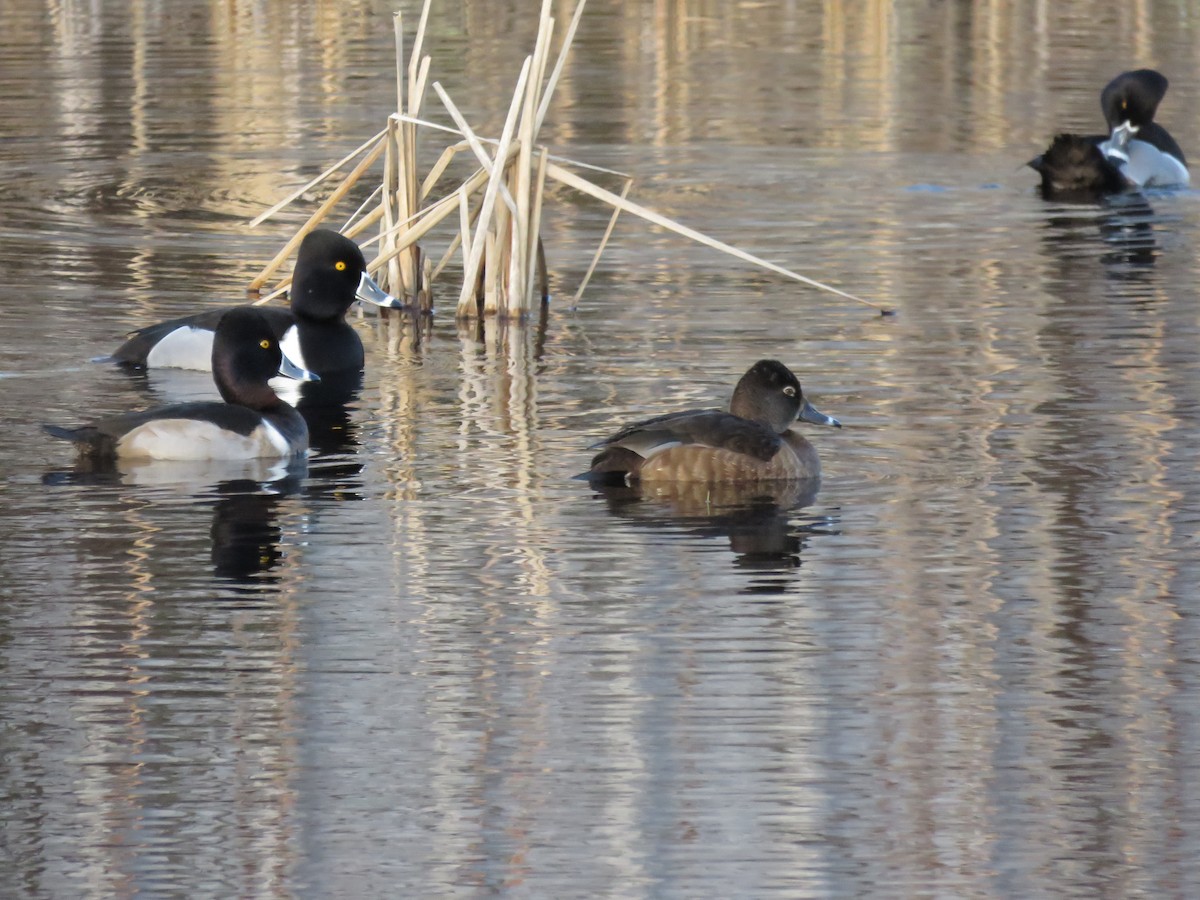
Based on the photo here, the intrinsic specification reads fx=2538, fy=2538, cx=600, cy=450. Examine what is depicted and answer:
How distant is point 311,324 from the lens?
14102 millimetres

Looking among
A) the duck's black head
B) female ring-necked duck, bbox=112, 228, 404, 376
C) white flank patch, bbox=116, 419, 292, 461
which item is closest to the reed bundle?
female ring-necked duck, bbox=112, 228, 404, 376

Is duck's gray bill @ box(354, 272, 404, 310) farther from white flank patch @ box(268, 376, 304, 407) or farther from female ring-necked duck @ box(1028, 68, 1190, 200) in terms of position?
female ring-necked duck @ box(1028, 68, 1190, 200)

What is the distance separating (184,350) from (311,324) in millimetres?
805

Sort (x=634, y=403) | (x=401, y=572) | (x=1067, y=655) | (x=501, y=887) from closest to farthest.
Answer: (x=501, y=887) → (x=1067, y=655) → (x=401, y=572) → (x=634, y=403)

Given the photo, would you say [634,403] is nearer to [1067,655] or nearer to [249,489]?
[249,489]

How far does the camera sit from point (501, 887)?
6164 millimetres

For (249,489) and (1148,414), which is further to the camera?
(1148,414)

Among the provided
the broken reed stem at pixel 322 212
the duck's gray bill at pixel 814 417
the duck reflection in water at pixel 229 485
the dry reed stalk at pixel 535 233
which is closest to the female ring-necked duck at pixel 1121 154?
the dry reed stalk at pixel 535 233

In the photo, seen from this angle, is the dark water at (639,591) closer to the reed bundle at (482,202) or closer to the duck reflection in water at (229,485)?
the duck reflection in water at (229,485)

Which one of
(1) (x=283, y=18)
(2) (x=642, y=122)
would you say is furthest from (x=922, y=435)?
(1) (x=283, y=18)

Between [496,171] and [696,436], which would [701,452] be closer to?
[696,436]

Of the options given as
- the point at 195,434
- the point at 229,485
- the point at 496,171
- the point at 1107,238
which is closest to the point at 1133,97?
the point at 1107,238

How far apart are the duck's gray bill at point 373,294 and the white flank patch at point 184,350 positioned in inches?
45.3

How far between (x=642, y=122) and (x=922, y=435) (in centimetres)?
1359
